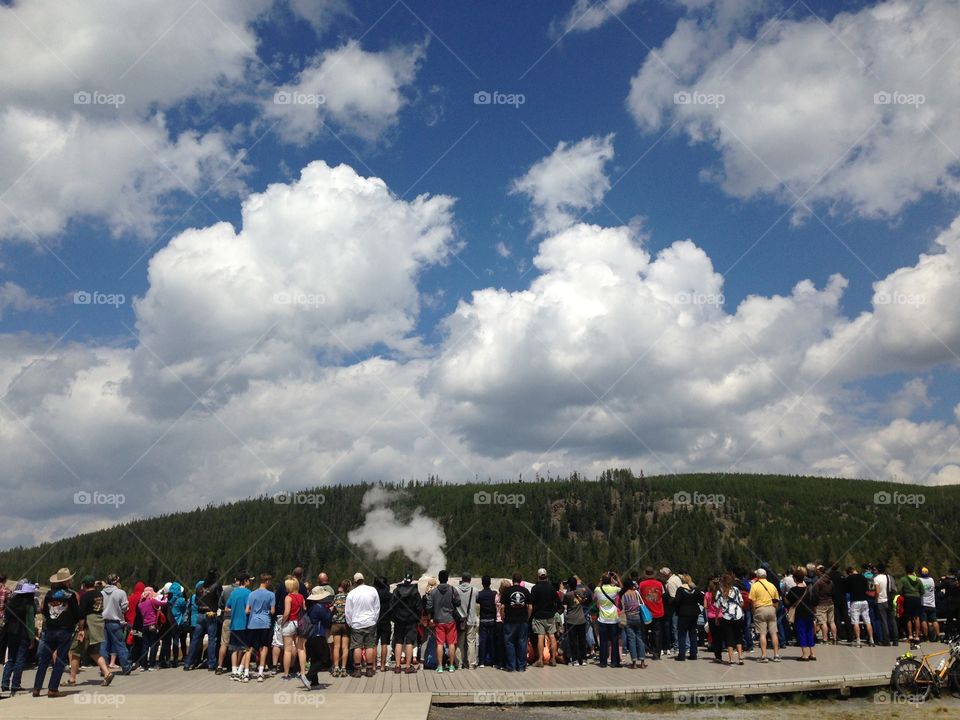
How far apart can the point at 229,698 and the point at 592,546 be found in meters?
A: 150

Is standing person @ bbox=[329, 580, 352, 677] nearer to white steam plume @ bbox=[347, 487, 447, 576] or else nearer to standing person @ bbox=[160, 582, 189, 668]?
standing person @ bbox=[160, 582, 189, 668]

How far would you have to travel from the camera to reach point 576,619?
15.5 metres

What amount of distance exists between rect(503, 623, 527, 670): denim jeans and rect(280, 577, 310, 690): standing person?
399cm

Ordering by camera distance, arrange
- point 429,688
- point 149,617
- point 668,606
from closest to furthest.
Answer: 1. point 429,688
2. point 149,617
3. point 668,606

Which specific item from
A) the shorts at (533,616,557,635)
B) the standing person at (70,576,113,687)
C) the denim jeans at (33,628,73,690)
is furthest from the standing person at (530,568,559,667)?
the denim jeans at (33,628,73,690)

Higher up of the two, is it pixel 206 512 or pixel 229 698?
pixel 206 512

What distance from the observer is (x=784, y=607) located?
1809 cm

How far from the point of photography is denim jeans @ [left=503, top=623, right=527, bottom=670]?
14.8 m

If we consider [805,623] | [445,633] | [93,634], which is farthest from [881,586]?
[93,634]

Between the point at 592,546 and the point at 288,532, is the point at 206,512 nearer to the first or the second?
the point at 288,532


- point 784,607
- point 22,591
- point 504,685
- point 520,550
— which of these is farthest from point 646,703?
point 520,550

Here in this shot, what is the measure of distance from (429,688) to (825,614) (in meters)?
10.9

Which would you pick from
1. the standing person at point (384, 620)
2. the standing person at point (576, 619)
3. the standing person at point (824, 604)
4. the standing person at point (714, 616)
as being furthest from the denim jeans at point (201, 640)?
the standing person at point (824, 604)

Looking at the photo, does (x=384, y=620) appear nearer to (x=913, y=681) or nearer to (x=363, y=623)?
(x=363, y=623)
